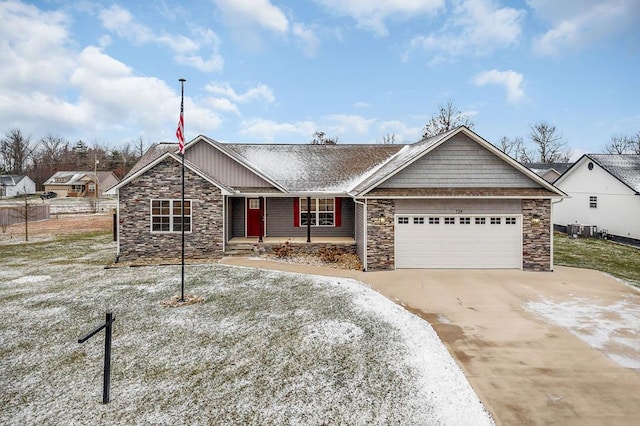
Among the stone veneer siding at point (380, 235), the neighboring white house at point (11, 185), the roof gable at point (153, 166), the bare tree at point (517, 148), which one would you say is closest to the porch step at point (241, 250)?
the roof gable at point (153, 166)

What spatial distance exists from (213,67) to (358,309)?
1995 cm

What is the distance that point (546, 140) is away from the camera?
54500mm

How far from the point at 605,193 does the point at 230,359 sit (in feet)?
82.9

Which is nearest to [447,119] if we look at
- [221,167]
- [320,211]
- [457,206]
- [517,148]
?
[320,211]

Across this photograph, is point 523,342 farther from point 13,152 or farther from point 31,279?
point 13,152

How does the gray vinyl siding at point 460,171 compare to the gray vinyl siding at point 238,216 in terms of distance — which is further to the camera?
the gray vinyl siding at point 238,216

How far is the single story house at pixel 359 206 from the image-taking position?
495 inches

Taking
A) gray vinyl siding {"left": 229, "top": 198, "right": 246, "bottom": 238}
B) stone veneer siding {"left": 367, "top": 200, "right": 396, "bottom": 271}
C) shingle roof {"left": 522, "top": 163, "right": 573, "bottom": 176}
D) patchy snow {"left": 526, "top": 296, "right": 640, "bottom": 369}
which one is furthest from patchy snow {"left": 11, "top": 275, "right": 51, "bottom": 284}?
shingle roof {"left": 522, "top": 163, "right": 573, "bottom": 176}

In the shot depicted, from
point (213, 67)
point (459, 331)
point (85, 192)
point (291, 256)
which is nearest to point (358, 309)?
point (459, 331)

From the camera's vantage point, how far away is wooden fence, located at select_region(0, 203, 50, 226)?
2527 centimetres

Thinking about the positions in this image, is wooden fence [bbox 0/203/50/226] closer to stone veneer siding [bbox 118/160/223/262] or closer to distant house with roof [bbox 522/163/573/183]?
stone veneer siding [bbox 118/160/223/262]

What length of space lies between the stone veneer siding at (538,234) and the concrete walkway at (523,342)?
511 millimetres

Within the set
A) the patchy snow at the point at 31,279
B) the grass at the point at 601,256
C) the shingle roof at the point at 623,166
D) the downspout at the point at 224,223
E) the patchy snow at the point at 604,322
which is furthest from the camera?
the shingle roof at the point at 623,166

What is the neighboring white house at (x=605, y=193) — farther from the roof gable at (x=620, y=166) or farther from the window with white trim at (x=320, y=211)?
the window with white trim at (x=320, y=211)
